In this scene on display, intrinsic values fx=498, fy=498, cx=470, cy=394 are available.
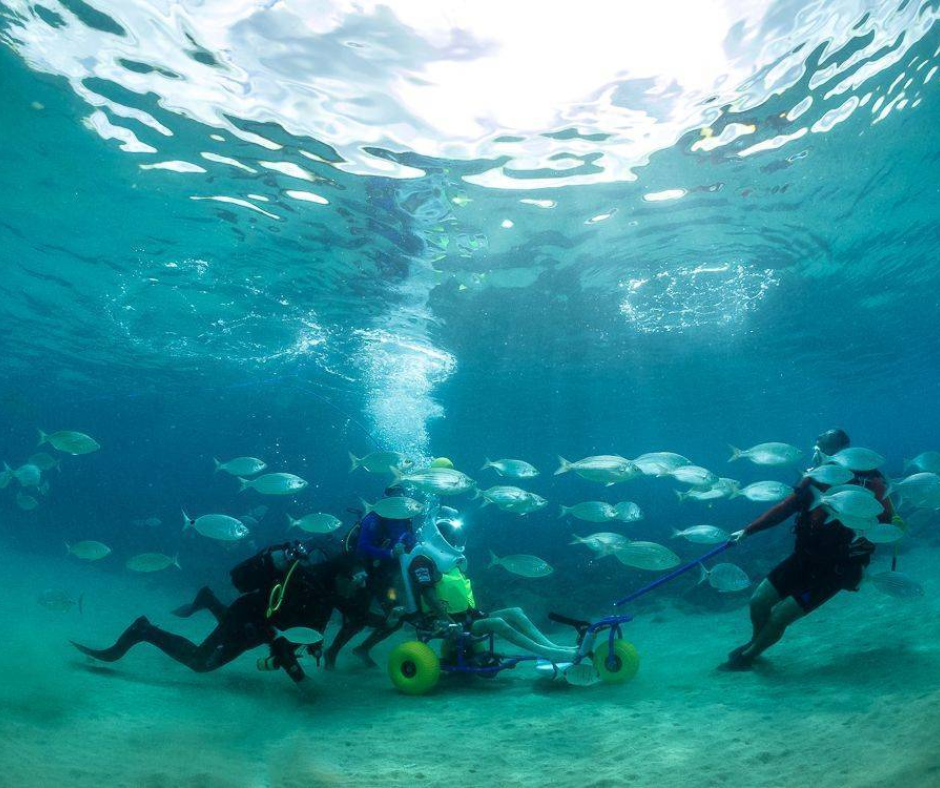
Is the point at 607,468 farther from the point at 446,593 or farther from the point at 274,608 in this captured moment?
the point at 274,608

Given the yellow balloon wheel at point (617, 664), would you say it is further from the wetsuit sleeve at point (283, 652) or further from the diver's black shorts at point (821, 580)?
the wetsuit sleeve at point (283, 652)

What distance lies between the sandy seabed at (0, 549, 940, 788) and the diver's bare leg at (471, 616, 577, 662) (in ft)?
1.31

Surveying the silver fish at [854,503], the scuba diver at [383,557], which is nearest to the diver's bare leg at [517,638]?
the scuba diver at [383,557]

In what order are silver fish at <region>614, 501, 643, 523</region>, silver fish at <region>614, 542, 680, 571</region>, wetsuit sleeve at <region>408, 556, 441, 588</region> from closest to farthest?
wetsuit sleeve at <region>408, 556, 441, 588</region> < silver fish at <region>614, 542, 680, 571</region> < silver fish at <region>614, 501, 643, 523</region>

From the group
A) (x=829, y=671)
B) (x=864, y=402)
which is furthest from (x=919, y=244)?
(x=864, y=402)

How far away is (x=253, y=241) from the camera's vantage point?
48.2ft

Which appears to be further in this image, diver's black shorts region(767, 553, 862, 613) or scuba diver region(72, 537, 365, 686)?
scuba diver region(72, 537, 365, 686)

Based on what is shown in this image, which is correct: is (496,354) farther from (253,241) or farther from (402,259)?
(253,241)

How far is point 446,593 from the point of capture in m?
6.65

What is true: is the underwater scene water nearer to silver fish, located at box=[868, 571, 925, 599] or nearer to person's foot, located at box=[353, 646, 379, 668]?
silver fish, located at box=[868, 571, 925, 599]

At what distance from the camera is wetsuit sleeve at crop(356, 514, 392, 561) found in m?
7.24

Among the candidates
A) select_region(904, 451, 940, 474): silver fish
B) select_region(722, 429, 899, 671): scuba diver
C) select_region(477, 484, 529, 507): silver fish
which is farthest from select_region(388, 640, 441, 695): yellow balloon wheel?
select_region(904, 451, 940, 474): silver fish

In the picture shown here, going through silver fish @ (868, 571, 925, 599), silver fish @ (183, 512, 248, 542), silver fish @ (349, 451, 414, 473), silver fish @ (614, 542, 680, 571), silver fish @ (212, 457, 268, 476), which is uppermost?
silver fish @ (212, 457, 268, 476)

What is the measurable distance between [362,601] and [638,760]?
Answer: 4.20 meters
